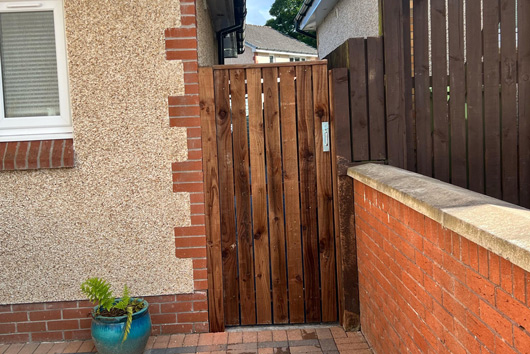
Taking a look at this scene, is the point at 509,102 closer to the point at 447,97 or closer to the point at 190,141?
the point at 447,97

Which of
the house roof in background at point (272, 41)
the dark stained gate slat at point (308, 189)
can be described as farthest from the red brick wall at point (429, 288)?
the house roof in background at point (272, 41)

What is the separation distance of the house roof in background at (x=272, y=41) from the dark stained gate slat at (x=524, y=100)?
42.7 metres

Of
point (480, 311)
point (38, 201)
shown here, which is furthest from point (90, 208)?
point (480, 311)

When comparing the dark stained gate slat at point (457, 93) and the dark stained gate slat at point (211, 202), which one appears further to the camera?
the dark stained gate slat at point (211, 202)

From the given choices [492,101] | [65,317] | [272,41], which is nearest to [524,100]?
[492,101]

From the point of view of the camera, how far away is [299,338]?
411cm

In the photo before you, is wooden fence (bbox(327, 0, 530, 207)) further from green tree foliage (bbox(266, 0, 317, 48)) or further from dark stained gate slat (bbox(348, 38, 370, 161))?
green tree foliage (bbox(266, 0, 317, 48))

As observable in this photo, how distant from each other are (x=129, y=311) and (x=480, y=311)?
2442 millimetres

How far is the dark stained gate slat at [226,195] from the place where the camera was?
4156mm

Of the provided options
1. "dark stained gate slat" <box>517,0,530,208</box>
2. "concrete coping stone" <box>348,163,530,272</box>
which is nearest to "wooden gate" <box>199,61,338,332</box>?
"concrete coping stone" <box>348,163,530,272</box>

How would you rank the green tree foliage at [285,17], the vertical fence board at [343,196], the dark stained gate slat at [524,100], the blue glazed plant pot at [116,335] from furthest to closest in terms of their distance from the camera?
the green tree foliage at [285,17]
the vertical fence board at [343,196]
the dark stained gate slat at [524,100]
the blue glazed plant pot at [116,335]

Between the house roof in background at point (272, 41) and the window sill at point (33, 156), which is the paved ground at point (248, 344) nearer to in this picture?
the window sill at point (33, 156)

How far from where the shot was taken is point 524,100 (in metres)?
3.95

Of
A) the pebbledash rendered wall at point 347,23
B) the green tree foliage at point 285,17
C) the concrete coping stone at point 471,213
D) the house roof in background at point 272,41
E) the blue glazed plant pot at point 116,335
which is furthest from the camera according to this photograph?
the green tree foliage at point 285,17
